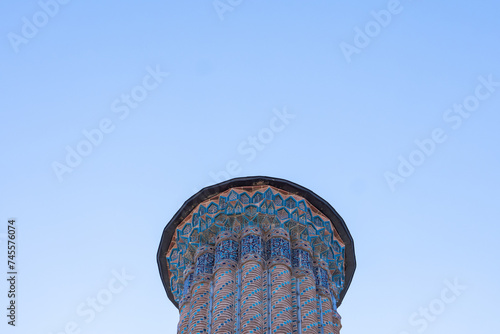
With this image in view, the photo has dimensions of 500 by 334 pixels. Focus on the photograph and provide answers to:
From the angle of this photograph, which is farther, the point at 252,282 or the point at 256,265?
the point at 256,265

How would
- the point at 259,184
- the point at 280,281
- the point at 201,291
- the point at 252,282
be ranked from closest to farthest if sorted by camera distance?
1. the point at 252,282
2. the point at 280,281
3. the point at 201,291
4. the point at 259,184

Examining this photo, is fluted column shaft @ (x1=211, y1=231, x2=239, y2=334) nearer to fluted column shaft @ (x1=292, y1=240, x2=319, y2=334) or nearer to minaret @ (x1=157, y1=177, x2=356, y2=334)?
minaret @ (x1=157, y1=177, x2=356, y2=334)

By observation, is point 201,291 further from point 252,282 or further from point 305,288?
point 305,288

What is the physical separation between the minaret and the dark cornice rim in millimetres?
24

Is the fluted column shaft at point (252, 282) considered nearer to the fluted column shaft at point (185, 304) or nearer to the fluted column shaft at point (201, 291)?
the fluted column shaft at point (201, 291)

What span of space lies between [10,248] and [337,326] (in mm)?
7241

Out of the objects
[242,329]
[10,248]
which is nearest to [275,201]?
[242,329]

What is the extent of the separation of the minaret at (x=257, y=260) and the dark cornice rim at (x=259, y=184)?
24 millimetres

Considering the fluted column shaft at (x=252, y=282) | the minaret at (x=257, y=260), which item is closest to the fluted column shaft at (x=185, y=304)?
the minaret at (x=257, y=260)

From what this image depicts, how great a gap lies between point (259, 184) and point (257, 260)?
252cm

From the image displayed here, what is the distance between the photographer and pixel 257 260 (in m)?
14.3

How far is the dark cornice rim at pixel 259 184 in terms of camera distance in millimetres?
16312

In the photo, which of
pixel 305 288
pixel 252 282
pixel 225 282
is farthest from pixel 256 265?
pixel 305 288

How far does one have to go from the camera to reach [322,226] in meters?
16.3
